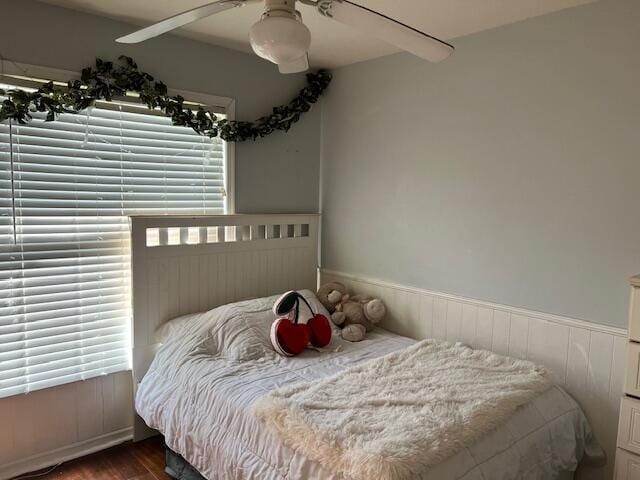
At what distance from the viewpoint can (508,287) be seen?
2.55 m

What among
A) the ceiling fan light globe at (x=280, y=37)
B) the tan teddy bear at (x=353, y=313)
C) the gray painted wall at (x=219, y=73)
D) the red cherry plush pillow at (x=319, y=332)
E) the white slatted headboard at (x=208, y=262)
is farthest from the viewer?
the tan teddy bear at (x=353, y=313)

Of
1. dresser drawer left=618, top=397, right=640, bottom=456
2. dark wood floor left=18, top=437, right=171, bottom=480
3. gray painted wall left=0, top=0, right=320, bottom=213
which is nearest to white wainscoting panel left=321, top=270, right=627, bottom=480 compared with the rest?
dresser drawer left=618, top=397, right=640, bottom=456

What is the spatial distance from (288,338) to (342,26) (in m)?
1.77

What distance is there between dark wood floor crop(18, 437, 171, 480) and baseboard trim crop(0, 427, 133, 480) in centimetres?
3

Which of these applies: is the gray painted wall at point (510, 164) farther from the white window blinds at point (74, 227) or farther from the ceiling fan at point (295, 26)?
the white window blinds at point (74, 227)

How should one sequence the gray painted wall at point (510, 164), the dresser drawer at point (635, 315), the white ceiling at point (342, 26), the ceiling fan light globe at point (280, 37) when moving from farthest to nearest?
the white ceiling at point (342, 26) < the gray painted wall at point (510, 164) < the dresser drawer at point (635, 315) < the ceiling fan light globe at point (280, 37)

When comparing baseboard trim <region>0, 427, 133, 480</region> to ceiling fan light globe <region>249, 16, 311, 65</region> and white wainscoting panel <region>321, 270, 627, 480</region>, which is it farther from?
ceiling fan light globe <region>249, 16, 311, 65</region>

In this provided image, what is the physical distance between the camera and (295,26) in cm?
144

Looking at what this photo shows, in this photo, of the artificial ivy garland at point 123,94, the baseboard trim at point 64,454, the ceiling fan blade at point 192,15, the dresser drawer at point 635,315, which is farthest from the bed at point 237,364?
the ceiling fan blade at point 192,15

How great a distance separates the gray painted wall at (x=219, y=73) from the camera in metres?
2.35

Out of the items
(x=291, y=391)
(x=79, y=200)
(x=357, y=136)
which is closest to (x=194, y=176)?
(x=79, y=200)

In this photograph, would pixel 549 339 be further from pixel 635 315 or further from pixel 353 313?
pixel 353 313

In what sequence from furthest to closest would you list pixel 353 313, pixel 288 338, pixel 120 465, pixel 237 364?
pixel 353 313 < pixel 120 465 < pixel 288 338 < pixel 237 364

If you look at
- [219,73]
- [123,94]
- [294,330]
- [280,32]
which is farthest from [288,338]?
[219,73]
